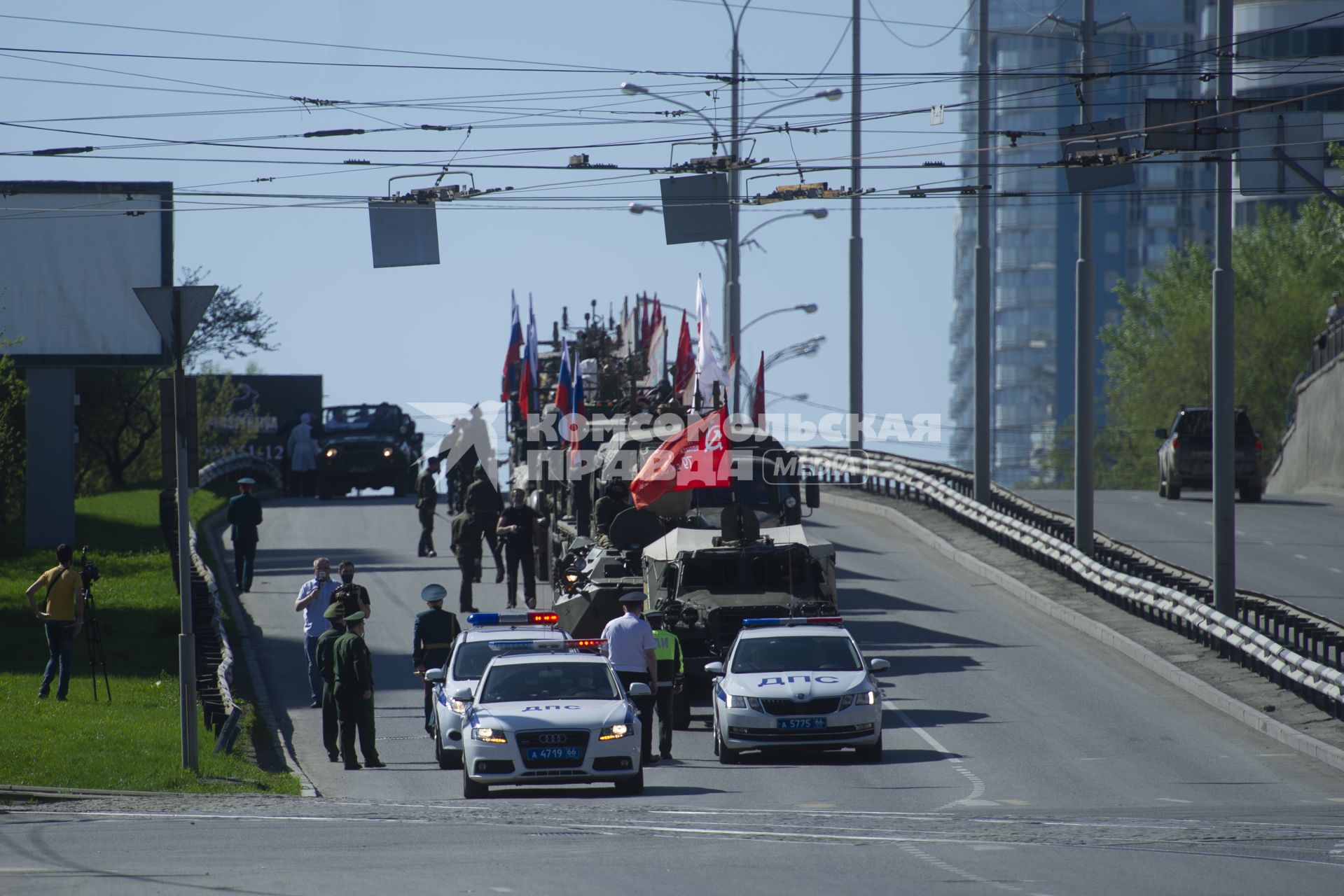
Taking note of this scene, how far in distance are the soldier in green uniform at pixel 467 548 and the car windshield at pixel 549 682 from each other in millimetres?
11286

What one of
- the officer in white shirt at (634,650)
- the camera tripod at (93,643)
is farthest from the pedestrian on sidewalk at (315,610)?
the officer in white shirt at (634,650)

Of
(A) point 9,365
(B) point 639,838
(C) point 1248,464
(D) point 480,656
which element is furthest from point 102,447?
(B) point 639,838

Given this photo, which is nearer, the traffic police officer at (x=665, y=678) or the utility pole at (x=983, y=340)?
the traffic police officer at (x=665, y=678)

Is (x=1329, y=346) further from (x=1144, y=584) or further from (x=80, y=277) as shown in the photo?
(x=80, y=277)

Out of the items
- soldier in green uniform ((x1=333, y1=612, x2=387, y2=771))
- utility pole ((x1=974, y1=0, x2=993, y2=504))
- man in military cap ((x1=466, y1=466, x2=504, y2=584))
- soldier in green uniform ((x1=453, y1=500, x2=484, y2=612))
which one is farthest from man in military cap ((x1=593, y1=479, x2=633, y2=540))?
utility pole ((x1=974, y1=0, x2=993, y2=504))

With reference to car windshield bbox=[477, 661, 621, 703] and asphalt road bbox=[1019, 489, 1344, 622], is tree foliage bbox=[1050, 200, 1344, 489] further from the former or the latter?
car windshield bbox=[477, 661, 621, 703]

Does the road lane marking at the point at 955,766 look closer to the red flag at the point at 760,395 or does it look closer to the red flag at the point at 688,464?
the red flag at the point at 688,464

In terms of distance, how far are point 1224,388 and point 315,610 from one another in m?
12.8

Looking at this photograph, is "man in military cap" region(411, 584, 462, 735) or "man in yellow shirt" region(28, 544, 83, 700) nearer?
"man in military cap" region(411, 584, 462, 735)

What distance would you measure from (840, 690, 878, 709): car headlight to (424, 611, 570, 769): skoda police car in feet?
9.73

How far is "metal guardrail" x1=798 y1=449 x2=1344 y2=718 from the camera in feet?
71.4

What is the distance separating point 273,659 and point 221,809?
36.1 feet

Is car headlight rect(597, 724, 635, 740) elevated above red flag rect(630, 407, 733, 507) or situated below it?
below

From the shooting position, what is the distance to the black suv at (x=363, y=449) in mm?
46344
